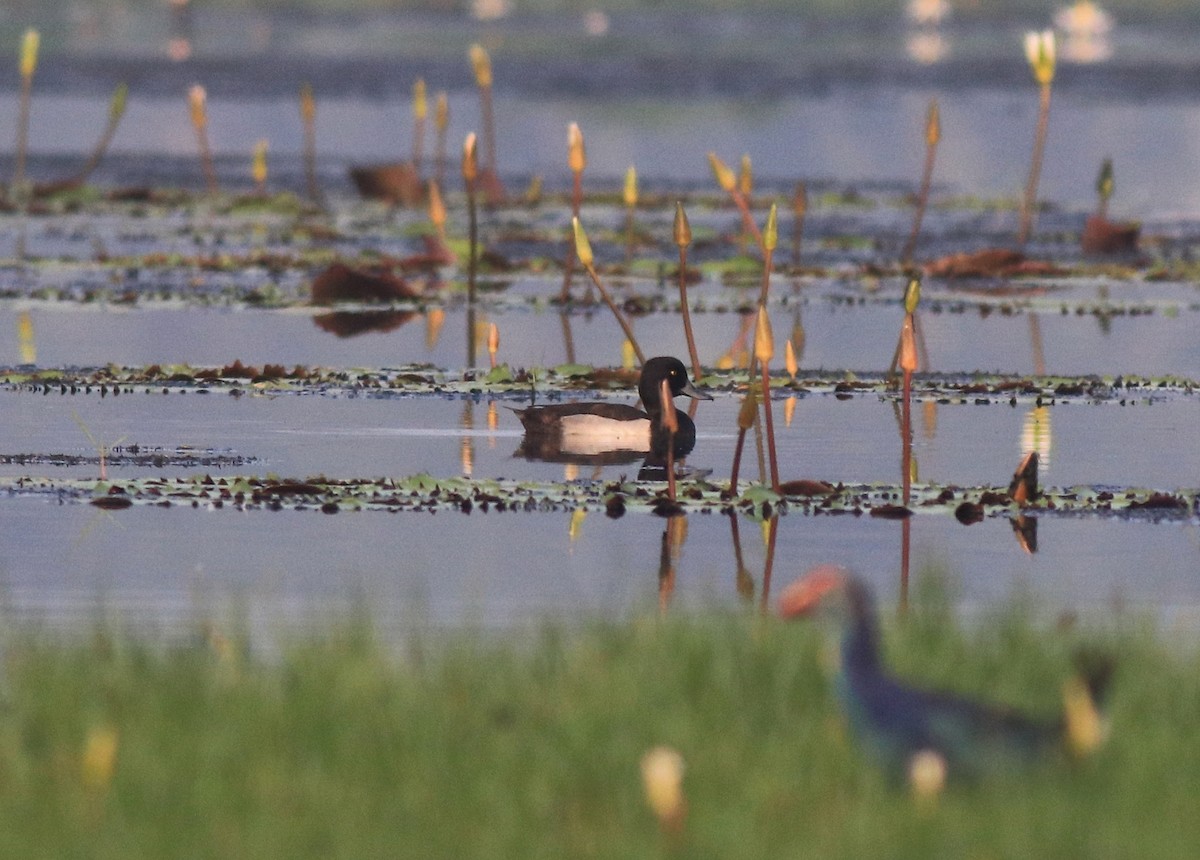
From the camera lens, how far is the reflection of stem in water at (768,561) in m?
8.82

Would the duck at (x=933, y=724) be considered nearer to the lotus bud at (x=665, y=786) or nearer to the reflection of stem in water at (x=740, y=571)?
the lotus bud at (x=665, y=786)

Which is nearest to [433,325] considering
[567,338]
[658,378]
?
[567,338]

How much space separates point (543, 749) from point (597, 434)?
5655 mm

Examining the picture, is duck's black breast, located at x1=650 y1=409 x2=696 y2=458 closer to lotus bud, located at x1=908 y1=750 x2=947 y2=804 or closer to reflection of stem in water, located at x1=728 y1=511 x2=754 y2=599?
reflection of stem in water, located at x1=728 y1=511 x2=754 y2=599

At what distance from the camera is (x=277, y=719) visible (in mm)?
6672

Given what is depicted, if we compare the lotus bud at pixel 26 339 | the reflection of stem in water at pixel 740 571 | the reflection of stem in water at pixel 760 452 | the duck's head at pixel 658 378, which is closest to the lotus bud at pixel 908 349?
the reflection of stem in water at pixel 740 571

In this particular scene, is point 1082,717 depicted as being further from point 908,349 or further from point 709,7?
point 709,7

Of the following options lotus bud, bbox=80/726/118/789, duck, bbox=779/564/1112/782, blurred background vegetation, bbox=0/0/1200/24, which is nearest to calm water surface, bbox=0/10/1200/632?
lotus bud, bbox=80/726/118/789

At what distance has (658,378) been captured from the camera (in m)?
12.5

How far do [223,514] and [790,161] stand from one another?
26.3 m

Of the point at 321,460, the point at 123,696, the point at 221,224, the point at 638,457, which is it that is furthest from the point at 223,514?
the point at 221,224

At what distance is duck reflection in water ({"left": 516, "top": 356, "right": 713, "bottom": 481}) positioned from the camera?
39.3 feet

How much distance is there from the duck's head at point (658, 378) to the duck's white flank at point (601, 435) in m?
0.22

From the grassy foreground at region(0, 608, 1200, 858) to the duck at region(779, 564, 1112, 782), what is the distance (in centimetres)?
7
